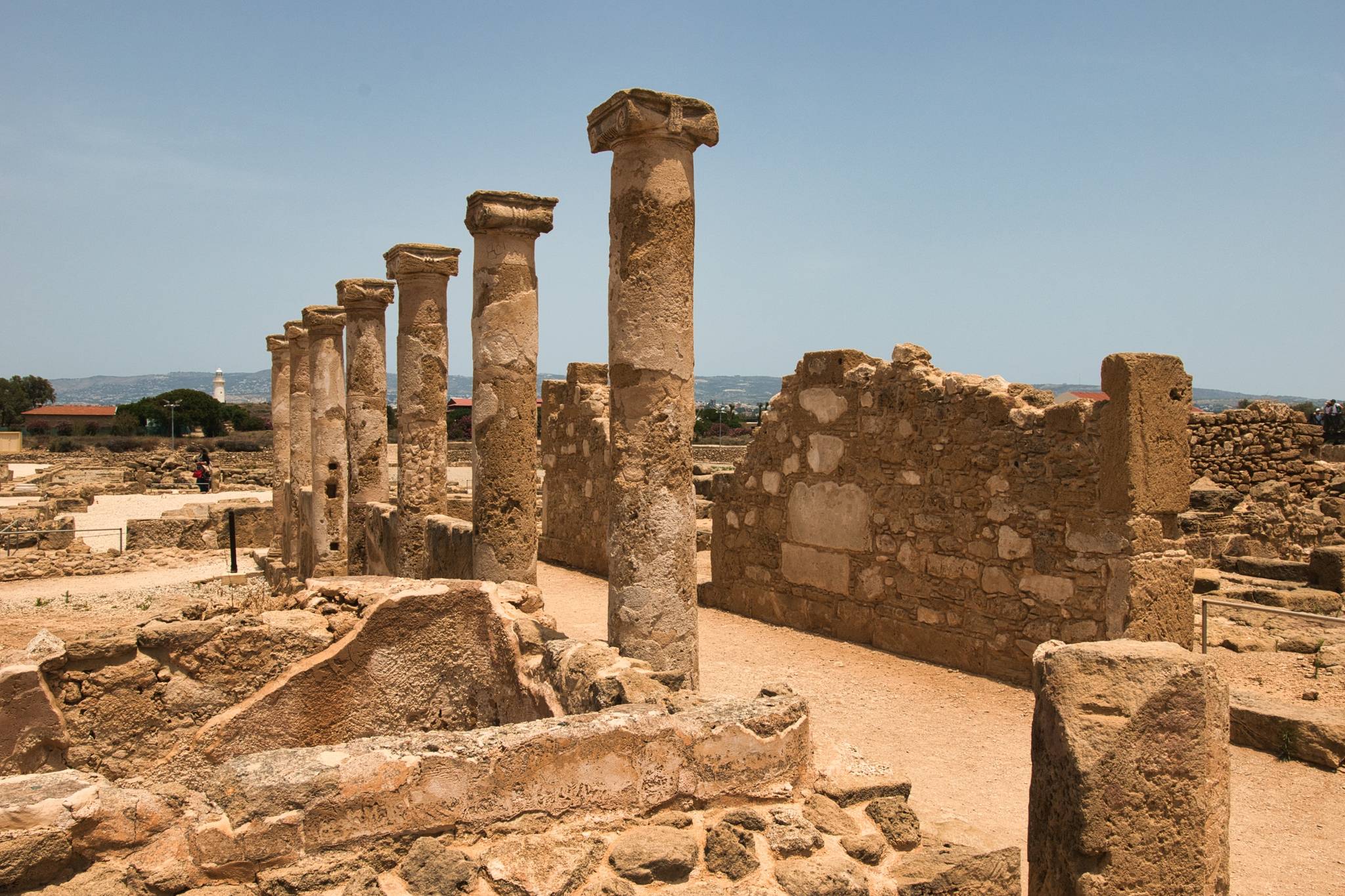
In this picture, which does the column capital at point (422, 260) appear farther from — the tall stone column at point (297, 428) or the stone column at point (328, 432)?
the tall stone column at point (297, 428)

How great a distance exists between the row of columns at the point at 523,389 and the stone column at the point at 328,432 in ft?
0.07

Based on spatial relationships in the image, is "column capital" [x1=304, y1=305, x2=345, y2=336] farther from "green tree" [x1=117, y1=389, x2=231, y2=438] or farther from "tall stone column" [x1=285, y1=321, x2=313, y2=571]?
"green tree" [x1=117, y1=389, x2=231, y2=438]

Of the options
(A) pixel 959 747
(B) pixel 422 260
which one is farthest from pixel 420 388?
(A) pixel 959 747

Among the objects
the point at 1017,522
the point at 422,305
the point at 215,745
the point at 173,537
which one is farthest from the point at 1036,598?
the point at 173,537

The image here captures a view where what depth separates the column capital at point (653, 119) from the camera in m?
5.67

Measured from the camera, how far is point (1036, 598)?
7449mm

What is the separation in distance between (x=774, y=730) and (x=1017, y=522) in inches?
166

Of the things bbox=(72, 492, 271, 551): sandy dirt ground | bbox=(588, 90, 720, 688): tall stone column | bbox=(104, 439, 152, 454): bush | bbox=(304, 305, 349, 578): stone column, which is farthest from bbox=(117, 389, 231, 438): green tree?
bbox=(588, 90, 720, 688): tall stone column

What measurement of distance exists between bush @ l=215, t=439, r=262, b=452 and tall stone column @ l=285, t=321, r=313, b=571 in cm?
3043

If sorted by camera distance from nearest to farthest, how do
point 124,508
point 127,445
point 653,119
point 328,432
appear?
point 653,119 < point 328,432 < point 124,508 < point 127,445

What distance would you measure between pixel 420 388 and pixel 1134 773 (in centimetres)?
816

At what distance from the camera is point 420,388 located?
10195 mm

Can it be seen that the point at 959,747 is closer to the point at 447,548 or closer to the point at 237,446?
the point at 447,548

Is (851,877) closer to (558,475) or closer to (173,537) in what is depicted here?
(558,475)
